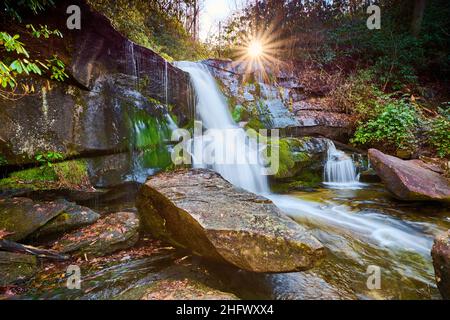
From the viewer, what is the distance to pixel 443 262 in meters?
2.18

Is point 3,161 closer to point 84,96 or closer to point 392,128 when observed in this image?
point 84,96

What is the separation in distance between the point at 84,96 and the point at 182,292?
4306 millimetres

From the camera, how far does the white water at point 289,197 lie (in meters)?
4.01

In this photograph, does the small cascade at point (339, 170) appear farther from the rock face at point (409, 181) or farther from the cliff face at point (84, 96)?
the cliff face at point (84, 96)

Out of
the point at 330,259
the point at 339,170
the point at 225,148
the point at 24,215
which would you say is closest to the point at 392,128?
the point at 339,170

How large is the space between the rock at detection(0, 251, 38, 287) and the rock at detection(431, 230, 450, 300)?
13.4ft

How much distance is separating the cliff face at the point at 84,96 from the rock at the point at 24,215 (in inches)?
38.8

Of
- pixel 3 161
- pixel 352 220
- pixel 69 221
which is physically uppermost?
pixel 3 161

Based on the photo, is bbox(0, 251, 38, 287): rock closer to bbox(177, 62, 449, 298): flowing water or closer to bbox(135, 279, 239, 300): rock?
bbox(135, 279, 239, 300): rock

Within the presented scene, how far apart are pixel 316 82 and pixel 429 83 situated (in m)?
5.58

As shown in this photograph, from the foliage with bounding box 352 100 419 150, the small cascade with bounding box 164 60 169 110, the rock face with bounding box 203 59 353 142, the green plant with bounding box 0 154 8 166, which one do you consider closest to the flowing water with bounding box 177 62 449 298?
the rock face with bounding box 203 59 353 142

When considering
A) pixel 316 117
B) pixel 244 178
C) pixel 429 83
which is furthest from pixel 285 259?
pixel 429 83

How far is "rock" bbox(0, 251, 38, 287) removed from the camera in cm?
248

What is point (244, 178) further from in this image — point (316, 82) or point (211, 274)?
point (316, 82)
